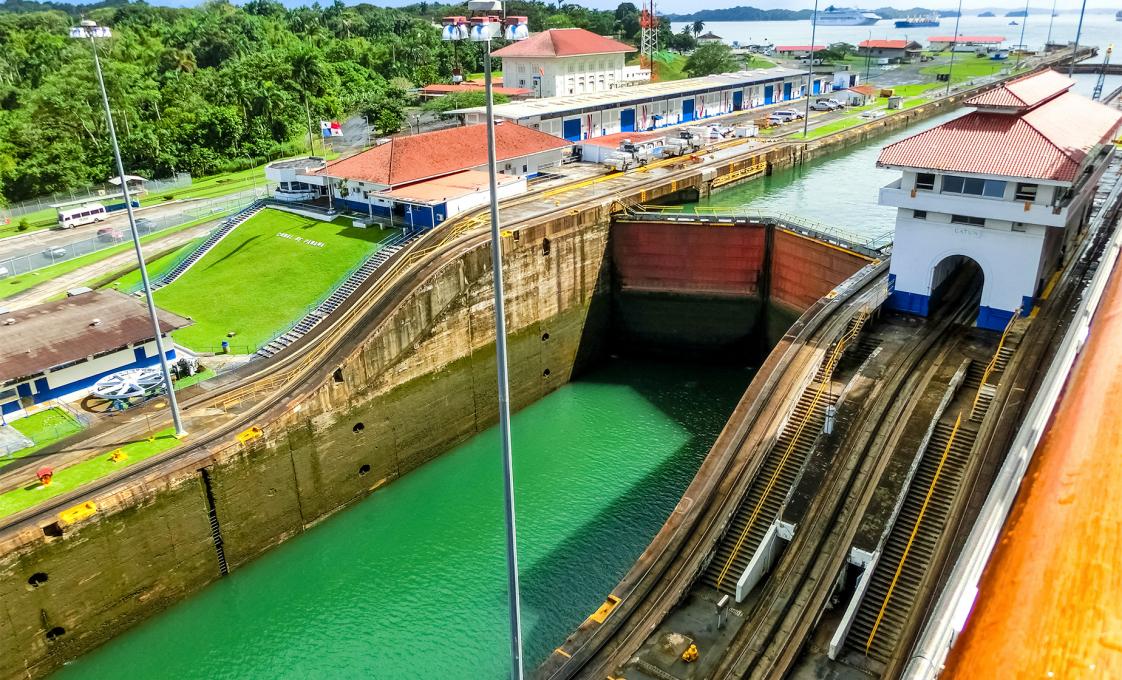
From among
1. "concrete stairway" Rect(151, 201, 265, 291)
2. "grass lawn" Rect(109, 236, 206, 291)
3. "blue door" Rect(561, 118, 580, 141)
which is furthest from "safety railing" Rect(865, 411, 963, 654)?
"blue door" Rect(561, 118, 580, 141)

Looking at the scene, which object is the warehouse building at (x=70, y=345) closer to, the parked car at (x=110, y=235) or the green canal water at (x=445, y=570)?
the green canal water at (x=445, y=570)

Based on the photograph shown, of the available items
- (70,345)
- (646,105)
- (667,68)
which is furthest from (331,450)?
(667,68)

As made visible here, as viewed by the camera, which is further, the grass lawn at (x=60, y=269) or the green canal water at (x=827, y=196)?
the green canal water at (x=827, y=196)

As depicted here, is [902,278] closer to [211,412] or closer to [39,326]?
[211,412]

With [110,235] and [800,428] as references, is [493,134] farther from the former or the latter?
[110,235]

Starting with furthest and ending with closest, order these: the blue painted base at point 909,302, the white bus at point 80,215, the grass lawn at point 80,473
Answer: the white bus at point 80,215 < the blue painted base at point 909,302 < the grass lawn at point 80,473

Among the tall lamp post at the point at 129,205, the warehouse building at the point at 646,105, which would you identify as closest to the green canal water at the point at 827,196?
the warehouse building at the point at 646,105

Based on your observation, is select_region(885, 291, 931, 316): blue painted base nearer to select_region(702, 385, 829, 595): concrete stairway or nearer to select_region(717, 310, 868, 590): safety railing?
select_region(717, 310, 868, 590): safety railing

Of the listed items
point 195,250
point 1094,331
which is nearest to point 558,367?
point 195,250
